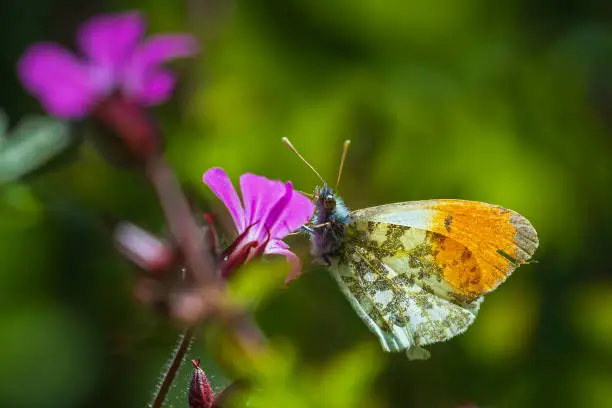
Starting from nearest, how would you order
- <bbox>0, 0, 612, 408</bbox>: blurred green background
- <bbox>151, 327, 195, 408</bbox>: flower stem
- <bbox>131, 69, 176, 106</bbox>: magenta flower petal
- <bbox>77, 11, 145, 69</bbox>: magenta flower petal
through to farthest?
<bbox>151, 327, 195, 408</bbox>: flower stem → <bbox>131, 69, 176, 106</bbox>: magenta flower petal → <bbox>77, 11, 145, 69</bbox>: magenta flower petal → <bbox>0, 0, 612, 408</bbox>: blurred green background

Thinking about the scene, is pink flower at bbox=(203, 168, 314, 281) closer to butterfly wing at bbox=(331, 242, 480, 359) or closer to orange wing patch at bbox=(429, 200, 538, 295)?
butterfly wing at bbox=(331, 242, 480, 359)

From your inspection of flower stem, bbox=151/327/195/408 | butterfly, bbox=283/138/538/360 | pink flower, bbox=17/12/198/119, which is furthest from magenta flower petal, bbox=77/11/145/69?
flower stem, bbox=151/327/195/408

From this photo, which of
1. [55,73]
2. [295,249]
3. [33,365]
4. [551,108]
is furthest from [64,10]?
[295,249]

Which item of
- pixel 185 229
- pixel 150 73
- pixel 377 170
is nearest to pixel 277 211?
pixel 185 229

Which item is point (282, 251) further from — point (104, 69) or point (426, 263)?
point (104, 69)

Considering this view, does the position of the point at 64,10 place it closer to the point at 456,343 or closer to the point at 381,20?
the point at 381,20

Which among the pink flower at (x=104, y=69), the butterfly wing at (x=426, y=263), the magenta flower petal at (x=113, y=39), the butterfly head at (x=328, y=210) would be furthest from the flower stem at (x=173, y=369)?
the magenta flower petal at (x=113, y=39)

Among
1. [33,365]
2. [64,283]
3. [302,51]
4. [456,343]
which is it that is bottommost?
[33,365]

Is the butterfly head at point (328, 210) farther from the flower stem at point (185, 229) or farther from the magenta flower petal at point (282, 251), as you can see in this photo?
the flower stem at point (185, 229)
